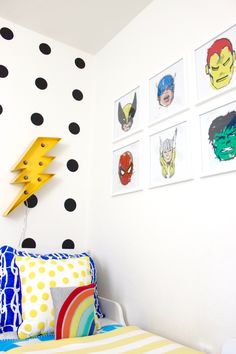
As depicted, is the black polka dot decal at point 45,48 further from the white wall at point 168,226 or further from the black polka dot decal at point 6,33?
the white wall at point 168,226

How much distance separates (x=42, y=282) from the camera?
1378 mm

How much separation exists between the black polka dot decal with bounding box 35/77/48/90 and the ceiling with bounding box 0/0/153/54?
349 millimetres

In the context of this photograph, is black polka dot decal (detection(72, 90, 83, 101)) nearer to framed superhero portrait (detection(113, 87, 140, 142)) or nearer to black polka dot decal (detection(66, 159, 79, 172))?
framed superhero portrait (detection(113, 87, 140, 142))

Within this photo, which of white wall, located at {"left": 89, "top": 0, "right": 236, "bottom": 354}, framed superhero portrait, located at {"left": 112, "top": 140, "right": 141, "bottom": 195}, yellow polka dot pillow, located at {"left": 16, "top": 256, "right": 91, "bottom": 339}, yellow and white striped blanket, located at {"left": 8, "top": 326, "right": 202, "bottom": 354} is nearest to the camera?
yellow and white striped blanket, located at {"left": 8, "top": 326, "right": 202, "bottom": 354}

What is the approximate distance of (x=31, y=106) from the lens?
1963 millimetres

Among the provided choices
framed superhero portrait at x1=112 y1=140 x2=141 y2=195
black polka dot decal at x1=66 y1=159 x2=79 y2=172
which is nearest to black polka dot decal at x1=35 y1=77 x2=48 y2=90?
black polka dot decal at x1=66 y1=159 x2=79 y2=172

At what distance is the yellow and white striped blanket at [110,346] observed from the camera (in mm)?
1065

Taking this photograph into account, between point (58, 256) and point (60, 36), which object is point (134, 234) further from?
point (60, 36)

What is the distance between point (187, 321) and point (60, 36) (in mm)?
1970

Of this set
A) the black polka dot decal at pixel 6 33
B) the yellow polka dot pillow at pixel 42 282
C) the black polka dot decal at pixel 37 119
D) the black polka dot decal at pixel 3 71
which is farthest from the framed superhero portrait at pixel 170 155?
the black polka dot decal at pixel 6 33

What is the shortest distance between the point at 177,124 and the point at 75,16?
1086mm

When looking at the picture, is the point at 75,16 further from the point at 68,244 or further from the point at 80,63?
the point at 68,244

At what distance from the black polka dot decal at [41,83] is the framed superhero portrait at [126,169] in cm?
68

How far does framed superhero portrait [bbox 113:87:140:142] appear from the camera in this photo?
68.9 inches
